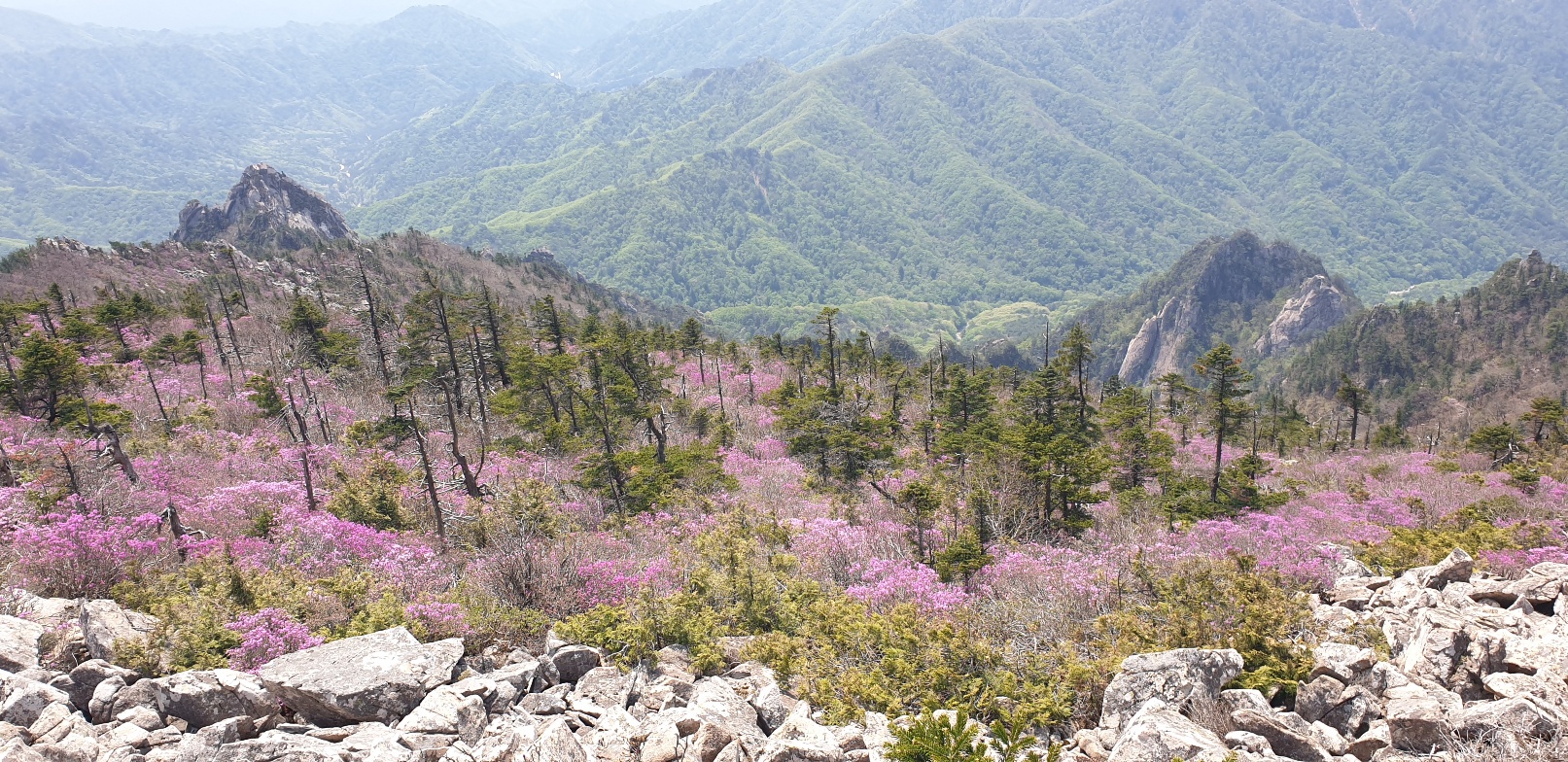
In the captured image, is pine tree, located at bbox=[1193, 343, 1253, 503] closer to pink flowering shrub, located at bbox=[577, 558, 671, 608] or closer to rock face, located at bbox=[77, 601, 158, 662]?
pink flowering shrub, located at bbox=[577, 558, 671, 608]

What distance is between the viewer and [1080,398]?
103 ft

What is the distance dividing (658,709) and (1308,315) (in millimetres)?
230690

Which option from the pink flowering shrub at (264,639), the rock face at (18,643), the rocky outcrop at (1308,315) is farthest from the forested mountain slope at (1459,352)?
the rock face at (18,643)

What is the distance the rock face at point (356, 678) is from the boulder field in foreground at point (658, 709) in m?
0.02

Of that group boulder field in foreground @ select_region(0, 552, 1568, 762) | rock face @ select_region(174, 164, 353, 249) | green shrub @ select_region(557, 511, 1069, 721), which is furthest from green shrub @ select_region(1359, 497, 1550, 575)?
rock face @ select_region(174, 164, 353, 249)

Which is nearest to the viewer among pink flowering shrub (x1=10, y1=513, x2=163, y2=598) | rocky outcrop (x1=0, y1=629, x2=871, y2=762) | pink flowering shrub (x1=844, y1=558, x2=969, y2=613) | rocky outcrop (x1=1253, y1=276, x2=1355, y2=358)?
rocky outcrop (x1=0, y1=629, x2=871, y2=762)

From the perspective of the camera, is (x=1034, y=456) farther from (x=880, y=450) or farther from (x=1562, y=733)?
(x=1562, y=733)

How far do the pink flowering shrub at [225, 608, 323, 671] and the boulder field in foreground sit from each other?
109 centimetres

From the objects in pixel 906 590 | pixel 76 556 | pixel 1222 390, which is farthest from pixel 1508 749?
pixel 76 556

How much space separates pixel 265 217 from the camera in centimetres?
11912

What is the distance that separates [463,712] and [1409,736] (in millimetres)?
10147

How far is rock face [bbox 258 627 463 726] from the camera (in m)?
8.38

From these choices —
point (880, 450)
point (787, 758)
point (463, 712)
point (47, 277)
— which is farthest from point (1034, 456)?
point (47, 277)

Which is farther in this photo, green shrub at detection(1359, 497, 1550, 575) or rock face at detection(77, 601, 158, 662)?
green shrub at detection(1359, 497, 1550, 575)
